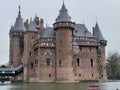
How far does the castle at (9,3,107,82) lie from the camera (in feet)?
215

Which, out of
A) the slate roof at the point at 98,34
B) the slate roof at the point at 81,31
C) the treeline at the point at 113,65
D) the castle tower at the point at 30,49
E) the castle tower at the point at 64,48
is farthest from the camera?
the treeline at the point at 113,65

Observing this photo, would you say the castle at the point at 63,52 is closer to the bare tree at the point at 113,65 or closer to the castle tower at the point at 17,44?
the castle tower at the point at 17,44

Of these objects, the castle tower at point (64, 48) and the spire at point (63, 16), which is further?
the spire at point (63, 16)

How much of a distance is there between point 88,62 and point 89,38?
17.8 ft

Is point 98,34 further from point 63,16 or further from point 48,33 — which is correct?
point 48,33

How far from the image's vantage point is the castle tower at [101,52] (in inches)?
2931

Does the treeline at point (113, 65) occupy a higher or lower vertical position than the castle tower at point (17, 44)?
lower

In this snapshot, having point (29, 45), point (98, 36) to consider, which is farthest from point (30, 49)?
point (98, 36)

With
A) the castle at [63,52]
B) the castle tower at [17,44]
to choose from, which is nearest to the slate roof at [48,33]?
the castle at [63,52]

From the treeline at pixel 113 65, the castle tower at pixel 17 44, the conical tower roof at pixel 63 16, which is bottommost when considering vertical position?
the treeline at pixel 113 65

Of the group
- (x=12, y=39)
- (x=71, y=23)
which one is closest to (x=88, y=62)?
(x=71, y=23)

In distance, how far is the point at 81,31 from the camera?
7194 cm

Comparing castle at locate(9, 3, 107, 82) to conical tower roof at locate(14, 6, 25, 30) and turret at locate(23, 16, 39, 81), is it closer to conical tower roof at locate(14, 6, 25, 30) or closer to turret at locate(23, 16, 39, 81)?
turret at locate(23, 16, 39, 81)

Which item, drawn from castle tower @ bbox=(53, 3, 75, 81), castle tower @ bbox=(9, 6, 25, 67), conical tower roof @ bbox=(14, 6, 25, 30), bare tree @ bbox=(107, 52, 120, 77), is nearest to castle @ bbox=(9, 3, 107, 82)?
castle tower @ bbox=(53, 3, 75, 81)
